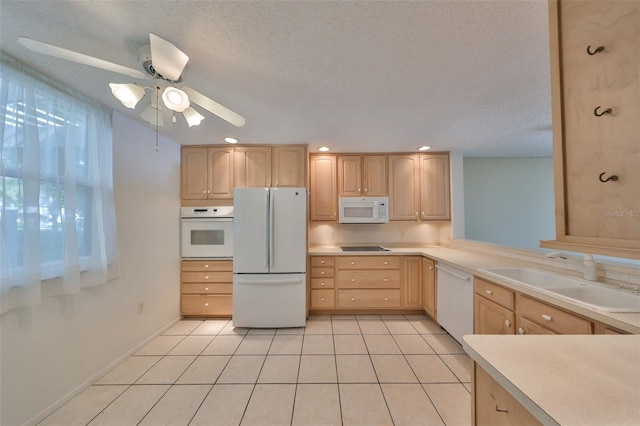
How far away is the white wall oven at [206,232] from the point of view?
326cm

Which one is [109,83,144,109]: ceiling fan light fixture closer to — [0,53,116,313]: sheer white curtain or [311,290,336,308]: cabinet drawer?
[0,53,116,313]: sheer white curtain

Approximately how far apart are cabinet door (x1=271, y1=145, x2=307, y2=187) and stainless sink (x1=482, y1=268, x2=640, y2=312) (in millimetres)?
2319

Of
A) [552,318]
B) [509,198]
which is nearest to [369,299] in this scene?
[552,318]

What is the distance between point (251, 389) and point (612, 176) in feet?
7.99

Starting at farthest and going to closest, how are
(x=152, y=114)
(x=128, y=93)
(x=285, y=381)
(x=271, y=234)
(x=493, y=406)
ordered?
(x=271, y=234), (x=285, y=381), (x=152, y=114), (x=128, y=93), (x=493, y=406)

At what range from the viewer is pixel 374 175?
374 centimetres

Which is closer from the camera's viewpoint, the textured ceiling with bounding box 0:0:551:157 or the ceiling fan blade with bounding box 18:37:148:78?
the ceiling fan blade with bounding box 18:37:148:78

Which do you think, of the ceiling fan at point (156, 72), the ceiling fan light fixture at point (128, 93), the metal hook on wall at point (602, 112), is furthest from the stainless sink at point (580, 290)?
the ceiling fan light fixture at point (128, 93)

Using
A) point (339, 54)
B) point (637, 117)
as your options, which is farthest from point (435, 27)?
point (637, 117)

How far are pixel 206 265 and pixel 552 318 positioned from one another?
342 centimetres

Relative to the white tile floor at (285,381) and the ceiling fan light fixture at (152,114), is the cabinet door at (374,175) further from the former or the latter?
the ceiling fan light fixture at (152,114)

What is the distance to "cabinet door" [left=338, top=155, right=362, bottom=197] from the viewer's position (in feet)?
12.2

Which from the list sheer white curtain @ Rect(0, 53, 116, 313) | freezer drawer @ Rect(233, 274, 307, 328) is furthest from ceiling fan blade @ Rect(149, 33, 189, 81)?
freezer drawer @ Rect(233, 274, 307, 328)

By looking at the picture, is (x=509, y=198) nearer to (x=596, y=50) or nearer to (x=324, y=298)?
(x=324, y=298)
